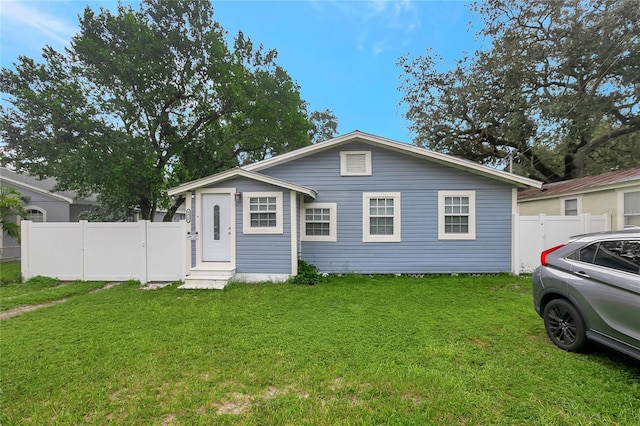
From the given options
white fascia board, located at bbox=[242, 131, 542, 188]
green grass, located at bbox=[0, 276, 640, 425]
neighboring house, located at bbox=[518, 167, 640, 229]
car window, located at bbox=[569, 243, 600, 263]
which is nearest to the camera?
green grass, located at bbox=[0, 276, 640, 425]

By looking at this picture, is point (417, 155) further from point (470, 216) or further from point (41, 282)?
point (41, 282)

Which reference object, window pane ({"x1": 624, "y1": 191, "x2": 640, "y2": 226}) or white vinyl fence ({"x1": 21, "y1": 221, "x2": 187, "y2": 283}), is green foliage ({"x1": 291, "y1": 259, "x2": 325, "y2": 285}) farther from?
window pane ({"x1": 624, "y1": 191, "x2": 640, "y2": 226})

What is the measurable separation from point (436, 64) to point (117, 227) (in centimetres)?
1829

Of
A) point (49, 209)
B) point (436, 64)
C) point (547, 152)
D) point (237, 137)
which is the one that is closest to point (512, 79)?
point (436, 64)

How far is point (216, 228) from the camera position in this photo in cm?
796

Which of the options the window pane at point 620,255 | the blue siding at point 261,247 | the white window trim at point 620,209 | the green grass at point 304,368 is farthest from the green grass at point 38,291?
the white window trim at point 620,209

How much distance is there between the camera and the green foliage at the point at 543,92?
12672 millimetres

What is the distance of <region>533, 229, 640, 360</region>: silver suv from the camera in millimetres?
2922

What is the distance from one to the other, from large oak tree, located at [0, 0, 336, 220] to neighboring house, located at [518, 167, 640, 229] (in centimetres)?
1181

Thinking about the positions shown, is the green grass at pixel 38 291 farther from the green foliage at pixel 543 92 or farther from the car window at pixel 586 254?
the green foliage at pixel 543 92

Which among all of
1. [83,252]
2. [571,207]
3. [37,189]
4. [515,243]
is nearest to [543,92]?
[571,207]

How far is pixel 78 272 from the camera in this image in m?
7.93

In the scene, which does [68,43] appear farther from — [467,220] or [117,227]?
[467,220]

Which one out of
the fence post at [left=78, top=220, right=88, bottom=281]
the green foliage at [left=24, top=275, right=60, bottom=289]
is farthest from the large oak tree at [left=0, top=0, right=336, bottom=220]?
the green foliage at [left=24, top=275, right=60, bottom=289]
